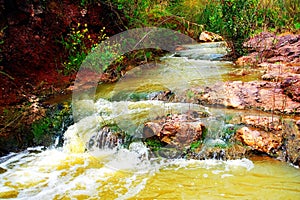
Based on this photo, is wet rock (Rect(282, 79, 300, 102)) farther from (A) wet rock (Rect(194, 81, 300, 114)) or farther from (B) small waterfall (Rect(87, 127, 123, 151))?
(B) small waterfall (Rect(87, 127, 123, 151))

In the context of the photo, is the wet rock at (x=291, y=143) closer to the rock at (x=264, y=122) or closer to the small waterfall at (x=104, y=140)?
the rock at (x=264, y=122)

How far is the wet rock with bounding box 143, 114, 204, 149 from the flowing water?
0.20 meters

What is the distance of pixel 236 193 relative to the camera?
291 centimetres

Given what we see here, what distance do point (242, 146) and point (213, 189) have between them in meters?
0.82

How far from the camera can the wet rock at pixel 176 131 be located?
12.3 feet

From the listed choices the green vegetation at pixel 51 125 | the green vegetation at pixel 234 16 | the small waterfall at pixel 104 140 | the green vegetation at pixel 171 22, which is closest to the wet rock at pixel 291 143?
the small waterfall at pixel 104 140

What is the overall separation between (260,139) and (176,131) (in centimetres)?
98

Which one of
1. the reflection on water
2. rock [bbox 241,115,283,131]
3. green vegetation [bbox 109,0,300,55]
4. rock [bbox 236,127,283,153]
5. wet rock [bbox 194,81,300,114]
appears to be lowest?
the reflection on water

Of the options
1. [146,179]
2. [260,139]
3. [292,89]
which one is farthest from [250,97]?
[146,179]

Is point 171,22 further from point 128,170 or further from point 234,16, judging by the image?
point 128,170

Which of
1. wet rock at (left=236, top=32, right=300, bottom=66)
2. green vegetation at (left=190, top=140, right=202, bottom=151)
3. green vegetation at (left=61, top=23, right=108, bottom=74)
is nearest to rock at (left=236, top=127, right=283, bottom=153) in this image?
green vegetation at (left=190, top=140, right=202, bottom=151)

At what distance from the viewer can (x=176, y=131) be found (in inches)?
150

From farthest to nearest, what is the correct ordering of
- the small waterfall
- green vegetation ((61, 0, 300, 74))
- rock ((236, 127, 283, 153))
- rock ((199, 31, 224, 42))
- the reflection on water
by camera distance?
rock ((199, 31, 224, 42))
green vegetation ((61, 0, 300, 74))
the small waterfall
rock ((236, 127, 283, 153))
the reflection on water

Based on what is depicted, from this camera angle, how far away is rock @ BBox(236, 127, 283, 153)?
3.52 meters
